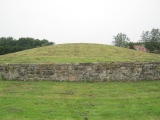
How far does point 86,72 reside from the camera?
47.7 feet

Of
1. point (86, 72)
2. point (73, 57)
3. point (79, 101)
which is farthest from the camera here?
point (73, 57)

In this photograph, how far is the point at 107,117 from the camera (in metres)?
7.68

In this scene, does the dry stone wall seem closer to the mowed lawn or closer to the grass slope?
the mowed lawn

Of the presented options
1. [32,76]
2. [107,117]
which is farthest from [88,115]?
[32,76]

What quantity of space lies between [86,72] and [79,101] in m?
4.95

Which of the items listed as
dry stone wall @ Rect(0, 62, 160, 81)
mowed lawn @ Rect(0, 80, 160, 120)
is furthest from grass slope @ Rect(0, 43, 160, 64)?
mowed lawn @ Rect(0, 80, 160, 120)

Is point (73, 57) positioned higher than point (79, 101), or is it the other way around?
point (73, 57)

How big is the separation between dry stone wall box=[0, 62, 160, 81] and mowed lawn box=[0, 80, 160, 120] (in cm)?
77

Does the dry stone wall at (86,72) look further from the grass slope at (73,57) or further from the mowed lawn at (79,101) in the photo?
the grass slope at (73,57)

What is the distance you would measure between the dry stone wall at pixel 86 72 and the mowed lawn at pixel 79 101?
30.4 inches

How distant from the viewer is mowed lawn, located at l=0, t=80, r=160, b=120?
7825 mm

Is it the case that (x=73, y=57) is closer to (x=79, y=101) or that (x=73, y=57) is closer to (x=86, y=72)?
(x=86, y=72)

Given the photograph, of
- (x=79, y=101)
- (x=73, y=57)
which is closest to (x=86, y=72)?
(x=79, y=101)

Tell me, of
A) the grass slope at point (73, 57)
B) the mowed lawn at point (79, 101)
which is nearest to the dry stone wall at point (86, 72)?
the mowed lawn at point (79, 101)
